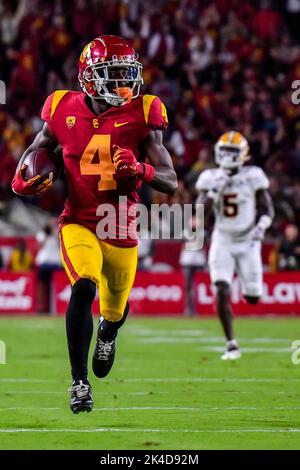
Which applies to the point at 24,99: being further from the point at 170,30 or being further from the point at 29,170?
the point at 29,170

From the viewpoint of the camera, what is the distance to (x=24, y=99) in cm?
1820

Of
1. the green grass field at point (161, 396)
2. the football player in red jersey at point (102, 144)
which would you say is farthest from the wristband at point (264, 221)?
the football player in red jersey at point (102, 144)

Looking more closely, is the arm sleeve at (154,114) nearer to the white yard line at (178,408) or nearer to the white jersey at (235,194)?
the white yard line at (178,408)

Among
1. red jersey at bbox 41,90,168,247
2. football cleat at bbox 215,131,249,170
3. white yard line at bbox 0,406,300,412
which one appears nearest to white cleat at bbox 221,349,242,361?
football cleat at bbox 215,131,249,170

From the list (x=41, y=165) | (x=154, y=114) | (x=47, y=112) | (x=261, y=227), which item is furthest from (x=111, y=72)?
(x=261, y=227)

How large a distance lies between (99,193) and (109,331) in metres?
0.94

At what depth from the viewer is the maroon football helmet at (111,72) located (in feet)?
21.2

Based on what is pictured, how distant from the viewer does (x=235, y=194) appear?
10844 mm

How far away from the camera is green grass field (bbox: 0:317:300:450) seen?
5.31m

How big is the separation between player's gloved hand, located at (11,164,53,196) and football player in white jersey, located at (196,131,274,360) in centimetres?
402

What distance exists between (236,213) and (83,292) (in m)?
4.90

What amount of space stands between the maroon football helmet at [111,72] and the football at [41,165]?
404 millimetres
